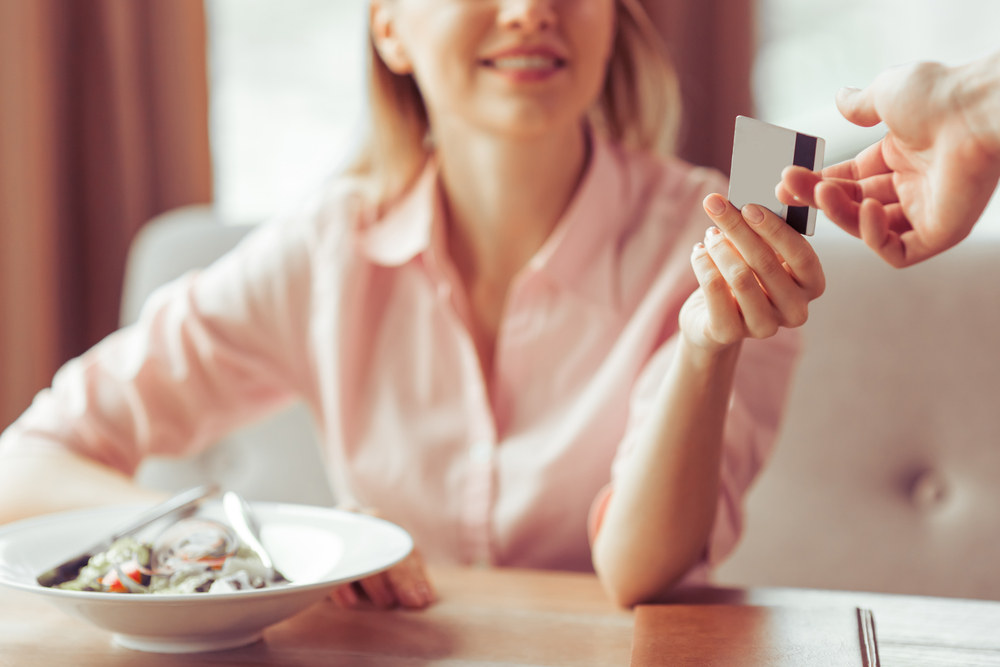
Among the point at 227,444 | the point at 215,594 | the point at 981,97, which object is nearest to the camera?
the point at 981,97

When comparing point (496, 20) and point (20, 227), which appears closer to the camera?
point (496, 20)

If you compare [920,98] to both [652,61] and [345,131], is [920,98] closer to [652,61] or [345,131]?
[652,61]

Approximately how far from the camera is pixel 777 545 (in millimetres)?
1438

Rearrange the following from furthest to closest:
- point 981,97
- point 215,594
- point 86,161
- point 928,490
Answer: point 86,161 < point 928,490 < point 215,594 < point 981,97

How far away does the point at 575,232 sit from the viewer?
122 cm

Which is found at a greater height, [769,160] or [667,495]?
[769,160]

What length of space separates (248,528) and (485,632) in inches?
8.6

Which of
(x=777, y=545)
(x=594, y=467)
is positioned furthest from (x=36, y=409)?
(x=777, y=545)

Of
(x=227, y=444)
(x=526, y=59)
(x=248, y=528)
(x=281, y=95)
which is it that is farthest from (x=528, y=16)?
(x=281, y=95)

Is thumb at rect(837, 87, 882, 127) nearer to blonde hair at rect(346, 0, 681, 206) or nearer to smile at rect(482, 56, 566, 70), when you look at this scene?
smile at rect(482, 56, 566, 70)

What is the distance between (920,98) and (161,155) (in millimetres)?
1748

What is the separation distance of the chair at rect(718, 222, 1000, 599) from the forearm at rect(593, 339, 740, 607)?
58 centimetres

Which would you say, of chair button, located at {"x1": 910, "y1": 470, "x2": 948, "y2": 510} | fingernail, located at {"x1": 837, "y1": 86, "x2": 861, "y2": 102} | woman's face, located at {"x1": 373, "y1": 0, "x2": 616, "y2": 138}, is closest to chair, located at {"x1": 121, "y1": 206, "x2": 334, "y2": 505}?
woman's face, located at {"x1": 373, "y1": 0, "x2": 616, "y2": 138}

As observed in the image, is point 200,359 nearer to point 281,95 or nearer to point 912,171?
point 912,171
